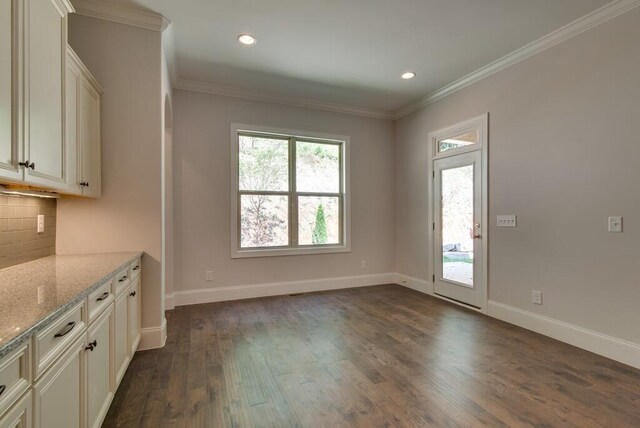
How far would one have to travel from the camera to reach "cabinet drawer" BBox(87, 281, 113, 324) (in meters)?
1.50

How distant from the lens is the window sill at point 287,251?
13.9ft

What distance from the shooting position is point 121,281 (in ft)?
6.77

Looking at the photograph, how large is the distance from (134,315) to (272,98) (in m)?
3.26

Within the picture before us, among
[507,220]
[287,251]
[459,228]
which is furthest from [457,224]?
[287,251]

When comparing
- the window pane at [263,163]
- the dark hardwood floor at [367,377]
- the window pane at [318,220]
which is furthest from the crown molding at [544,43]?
the dark hardwood floor at [367,377]

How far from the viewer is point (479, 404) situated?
193 cm

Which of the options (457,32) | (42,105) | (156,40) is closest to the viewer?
(42,105)

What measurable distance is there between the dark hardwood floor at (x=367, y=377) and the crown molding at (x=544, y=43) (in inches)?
112

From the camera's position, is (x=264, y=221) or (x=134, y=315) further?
(x=264, y=221)

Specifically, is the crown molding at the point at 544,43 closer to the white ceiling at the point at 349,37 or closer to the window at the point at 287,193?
the white ceiling at the point at 349,37

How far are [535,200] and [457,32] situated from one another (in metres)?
1.83

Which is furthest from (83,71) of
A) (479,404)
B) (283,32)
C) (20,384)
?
(479,404)

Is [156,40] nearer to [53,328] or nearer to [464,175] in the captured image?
[53,328]

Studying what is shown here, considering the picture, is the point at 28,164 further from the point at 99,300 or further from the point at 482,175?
the point at 482,175
